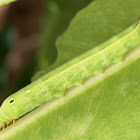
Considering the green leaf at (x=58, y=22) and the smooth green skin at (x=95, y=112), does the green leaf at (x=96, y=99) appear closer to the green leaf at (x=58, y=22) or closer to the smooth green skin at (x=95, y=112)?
the smooth green skin at (x=95, y=112)

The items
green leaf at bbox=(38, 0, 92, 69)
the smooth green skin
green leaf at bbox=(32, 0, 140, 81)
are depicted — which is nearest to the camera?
the smooth green skin

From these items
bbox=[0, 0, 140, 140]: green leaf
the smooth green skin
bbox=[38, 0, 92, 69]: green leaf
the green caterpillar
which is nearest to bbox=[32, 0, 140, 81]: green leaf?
bbox=[0, 0, 140, 140]: green leaf

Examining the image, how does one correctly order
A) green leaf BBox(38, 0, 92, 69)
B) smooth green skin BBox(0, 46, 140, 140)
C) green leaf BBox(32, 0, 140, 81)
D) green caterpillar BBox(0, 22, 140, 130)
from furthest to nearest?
green leaf BBox(38, 0, 92, 69), green leaf BBox(32, 0, 140, 81), green caterpillar BBox(0, 22, 140, 130), smooth green skin BBox(0, 46, 140, 140)

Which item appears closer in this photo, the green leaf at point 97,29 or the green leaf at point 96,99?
the green leaf at point 96,99

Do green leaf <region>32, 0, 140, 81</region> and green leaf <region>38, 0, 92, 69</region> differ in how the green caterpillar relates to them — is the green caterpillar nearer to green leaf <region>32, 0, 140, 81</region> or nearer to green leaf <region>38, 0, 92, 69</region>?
green leaf <region>32, 0, 140, 81</region>

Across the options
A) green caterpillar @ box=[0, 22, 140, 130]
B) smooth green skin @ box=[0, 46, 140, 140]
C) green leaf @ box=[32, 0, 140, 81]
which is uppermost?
green leaf @ box=[32, 0, 140, 81]

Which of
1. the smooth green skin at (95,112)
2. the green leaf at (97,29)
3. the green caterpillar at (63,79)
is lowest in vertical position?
the smooth green skin at (95,112)

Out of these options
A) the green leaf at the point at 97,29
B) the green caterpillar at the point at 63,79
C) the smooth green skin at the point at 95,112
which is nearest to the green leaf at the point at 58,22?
the green leaf at the point at 97,29

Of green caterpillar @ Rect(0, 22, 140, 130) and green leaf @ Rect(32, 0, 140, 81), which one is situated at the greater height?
green leaf @ Rect(32, 0, 140, 81)

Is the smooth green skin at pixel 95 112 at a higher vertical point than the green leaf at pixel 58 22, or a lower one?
lower
